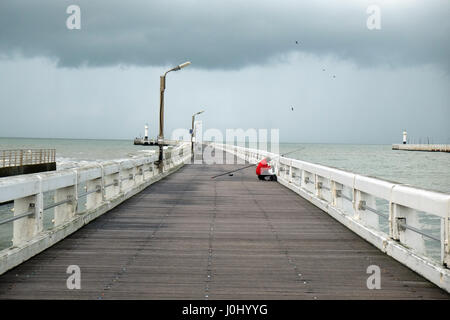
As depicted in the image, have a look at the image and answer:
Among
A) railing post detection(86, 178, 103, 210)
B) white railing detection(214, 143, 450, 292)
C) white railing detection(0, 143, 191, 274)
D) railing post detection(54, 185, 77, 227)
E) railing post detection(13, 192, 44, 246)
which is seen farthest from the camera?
railing post detection(86, 178, 103, 210)

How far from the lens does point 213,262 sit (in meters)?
7.07

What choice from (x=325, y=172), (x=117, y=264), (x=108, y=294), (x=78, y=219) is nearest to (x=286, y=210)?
(x=325, y=172)

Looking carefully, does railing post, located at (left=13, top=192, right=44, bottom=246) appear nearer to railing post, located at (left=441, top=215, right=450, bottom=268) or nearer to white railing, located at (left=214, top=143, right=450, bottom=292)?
white railing, located at (left=214, top=143, right=450, bottom=292)

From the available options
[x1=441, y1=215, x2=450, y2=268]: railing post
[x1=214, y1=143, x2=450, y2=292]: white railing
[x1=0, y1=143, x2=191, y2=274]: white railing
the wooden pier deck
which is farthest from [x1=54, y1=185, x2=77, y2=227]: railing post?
[x1=441, y1=215, x2=450, y2=268]: railing post

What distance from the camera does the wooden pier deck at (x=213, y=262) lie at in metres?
5.66

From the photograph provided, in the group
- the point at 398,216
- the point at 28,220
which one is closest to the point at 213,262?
the point at 398,216

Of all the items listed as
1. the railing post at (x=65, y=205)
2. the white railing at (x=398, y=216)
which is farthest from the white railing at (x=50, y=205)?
the white railing at (x=398, y=216)

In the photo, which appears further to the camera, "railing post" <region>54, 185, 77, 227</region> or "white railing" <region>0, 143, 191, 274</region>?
"railing post" <region>54, 185, 77, 227</region>

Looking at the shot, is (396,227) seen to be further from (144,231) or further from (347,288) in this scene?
(144,231)

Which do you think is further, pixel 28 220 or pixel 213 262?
pixel 28 220

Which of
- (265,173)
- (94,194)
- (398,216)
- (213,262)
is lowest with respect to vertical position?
(213,262)

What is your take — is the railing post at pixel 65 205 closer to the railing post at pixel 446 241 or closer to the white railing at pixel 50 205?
the white railing at pixel 50 205

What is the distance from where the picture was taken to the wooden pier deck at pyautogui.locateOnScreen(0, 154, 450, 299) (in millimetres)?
5664

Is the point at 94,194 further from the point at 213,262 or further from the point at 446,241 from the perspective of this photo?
the point at 446,241
